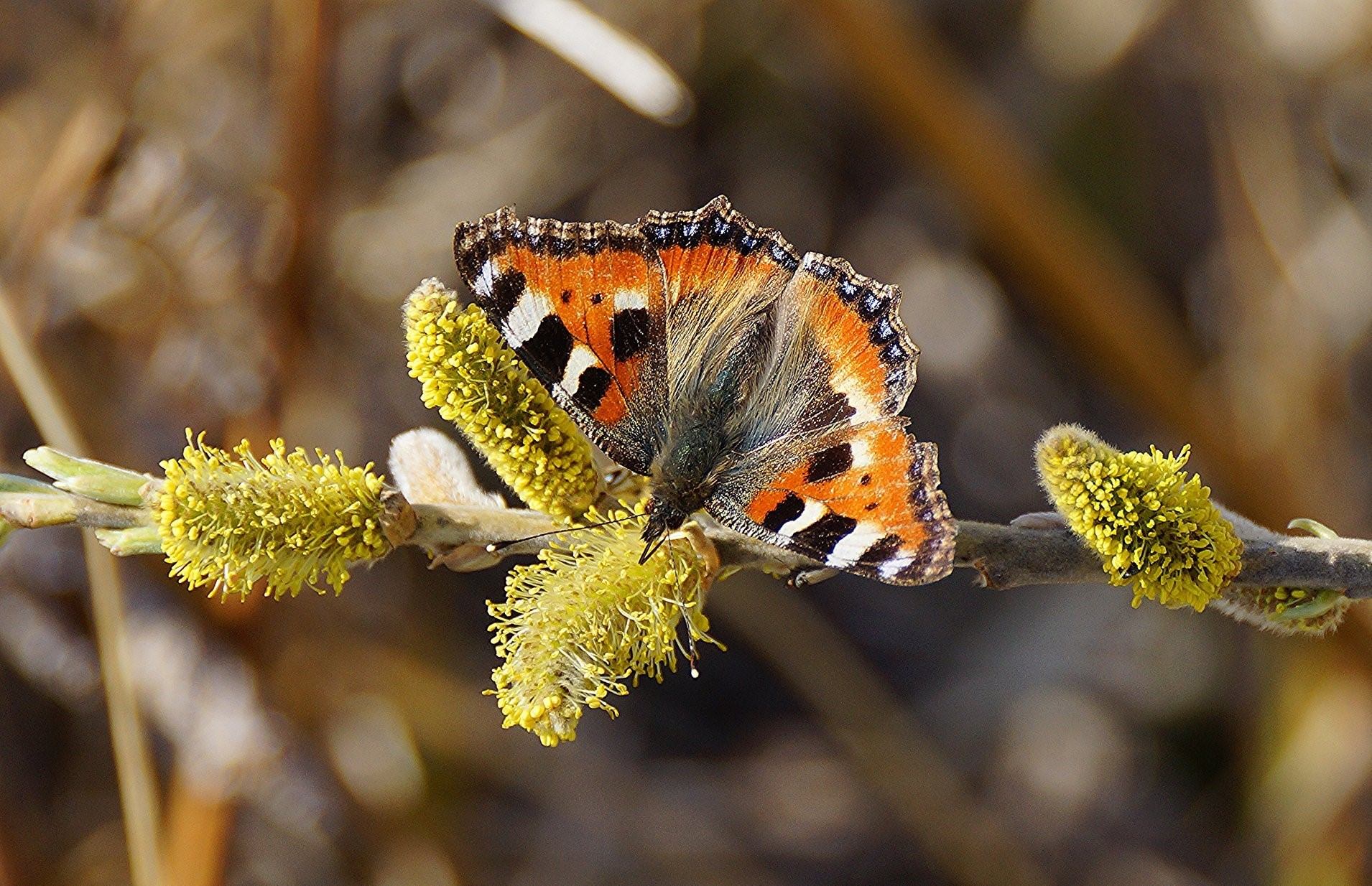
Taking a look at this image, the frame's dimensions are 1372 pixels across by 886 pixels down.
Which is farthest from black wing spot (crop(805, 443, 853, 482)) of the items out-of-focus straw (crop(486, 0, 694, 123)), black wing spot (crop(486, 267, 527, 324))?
out-of-focus straw (crop(486, 0, 694, 123))

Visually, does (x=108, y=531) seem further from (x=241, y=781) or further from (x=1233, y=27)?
(x=1233, y=27)

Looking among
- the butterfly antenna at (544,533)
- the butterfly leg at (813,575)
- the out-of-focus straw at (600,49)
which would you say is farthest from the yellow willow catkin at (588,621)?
the out-of-focus straw at (600,49)

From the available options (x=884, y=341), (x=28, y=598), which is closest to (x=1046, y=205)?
(x=884, y=341)

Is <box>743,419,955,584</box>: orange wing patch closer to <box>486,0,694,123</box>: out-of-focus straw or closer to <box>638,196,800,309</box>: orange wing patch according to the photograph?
<box>638,196,800,309</box>: orange wing patch

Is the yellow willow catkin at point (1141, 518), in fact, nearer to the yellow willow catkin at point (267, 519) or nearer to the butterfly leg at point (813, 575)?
the butterfly leg at point (813, 575)

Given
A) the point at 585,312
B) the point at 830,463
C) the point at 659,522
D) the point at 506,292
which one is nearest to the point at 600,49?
the point at 585,312
